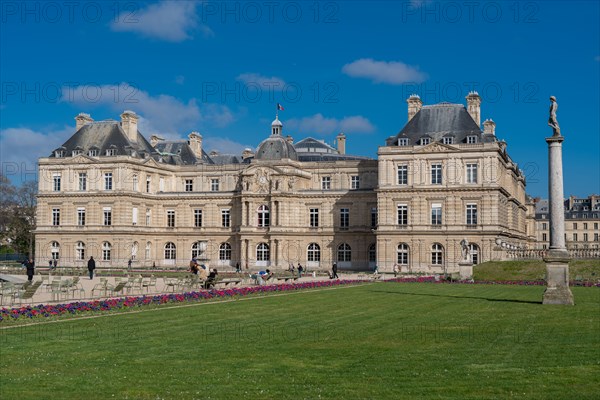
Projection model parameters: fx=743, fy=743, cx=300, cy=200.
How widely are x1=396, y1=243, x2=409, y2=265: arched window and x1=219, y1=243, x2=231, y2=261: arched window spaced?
19.1m

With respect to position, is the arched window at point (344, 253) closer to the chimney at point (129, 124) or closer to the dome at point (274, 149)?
the dome at point (274, 149)

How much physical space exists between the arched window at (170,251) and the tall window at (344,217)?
1898cm

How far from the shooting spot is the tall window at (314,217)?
249 feet

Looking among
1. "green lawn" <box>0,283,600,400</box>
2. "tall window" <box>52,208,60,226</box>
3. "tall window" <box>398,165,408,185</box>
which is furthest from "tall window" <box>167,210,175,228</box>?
"green lawn" <box>0,283,600,400</box>

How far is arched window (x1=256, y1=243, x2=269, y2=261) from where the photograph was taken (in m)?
75.2

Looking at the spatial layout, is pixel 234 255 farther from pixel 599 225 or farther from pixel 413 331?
pixel 599 225

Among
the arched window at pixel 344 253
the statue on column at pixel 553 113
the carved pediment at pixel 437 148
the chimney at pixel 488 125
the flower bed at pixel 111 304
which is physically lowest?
the flower bed at pixel 111 304

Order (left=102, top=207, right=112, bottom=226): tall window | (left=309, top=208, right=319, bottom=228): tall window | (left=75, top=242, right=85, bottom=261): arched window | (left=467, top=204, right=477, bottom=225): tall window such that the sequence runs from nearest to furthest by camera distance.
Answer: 1. (left=467, top=204, right=477, bottom=225): tall window
2. (left=309, top=208, right=319, bottom=228): tall window
3. (left=102, top=207, right=112, bottom=226): tall window
4. (left=75, top=242, right=85, bottom=261): arched window

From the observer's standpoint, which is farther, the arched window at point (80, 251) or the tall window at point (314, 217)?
the arched window at point (80, 251)

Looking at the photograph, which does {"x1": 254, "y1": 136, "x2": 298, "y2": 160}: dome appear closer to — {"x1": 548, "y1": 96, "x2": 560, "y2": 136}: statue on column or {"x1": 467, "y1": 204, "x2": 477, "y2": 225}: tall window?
{"x1": 467, "y1": 204, "x2": 477, "y2": 225}: tall window

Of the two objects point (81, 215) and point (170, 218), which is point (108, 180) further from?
point (170, 218)

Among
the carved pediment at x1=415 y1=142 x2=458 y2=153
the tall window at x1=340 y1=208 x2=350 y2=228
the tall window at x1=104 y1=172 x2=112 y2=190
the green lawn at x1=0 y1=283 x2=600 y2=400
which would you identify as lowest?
the green lawn at x1=0 y1=283 x2=600 y2=400

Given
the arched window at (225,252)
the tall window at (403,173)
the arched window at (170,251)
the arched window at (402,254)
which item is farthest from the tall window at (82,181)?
the arched window at (402,254)

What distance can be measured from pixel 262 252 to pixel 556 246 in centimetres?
4878
